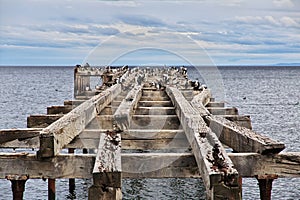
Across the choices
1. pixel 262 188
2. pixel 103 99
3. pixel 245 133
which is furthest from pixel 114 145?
pixel 103 99

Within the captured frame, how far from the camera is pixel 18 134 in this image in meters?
6.51

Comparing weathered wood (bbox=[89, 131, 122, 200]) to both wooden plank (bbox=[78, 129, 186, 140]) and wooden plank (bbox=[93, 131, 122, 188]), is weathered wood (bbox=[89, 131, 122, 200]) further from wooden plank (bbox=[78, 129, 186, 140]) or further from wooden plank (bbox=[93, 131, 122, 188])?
wooden plank (bbox=[78, 129, 186, 140])

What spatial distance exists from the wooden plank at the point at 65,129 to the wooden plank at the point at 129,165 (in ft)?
0.41

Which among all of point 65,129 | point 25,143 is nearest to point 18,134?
point 25,143

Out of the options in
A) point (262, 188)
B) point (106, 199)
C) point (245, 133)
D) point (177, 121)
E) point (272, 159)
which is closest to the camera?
point (106, 199)

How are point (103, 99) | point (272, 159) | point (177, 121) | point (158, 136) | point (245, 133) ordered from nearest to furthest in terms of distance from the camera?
→ point (272, 159) → point (245, 133) → point (158, 136) → point (177, 121) → point (103, 99)

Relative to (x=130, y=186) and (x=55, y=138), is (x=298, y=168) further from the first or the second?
(x=130, y=186)

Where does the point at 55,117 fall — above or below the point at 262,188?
above

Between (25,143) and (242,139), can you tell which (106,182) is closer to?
(242,139)

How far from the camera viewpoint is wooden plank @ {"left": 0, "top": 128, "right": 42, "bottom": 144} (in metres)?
6.40

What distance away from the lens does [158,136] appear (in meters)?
6.37

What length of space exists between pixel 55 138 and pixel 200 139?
1457 mm

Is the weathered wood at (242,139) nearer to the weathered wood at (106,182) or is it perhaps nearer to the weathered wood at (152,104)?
the weathered wood at (106,182)

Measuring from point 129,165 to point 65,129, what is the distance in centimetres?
117
